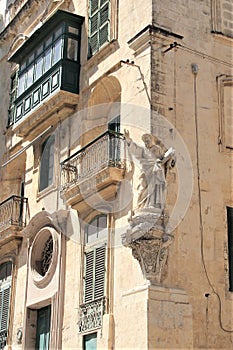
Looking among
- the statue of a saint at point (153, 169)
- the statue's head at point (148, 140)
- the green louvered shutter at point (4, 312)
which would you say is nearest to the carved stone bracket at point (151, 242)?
the statue of a saint at point (153, 169)

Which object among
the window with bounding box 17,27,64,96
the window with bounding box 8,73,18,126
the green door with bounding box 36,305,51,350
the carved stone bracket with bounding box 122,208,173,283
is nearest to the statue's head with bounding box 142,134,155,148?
the carved stone bracket with bounding box 122,208,173,283

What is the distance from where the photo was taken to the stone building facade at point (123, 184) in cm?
1434

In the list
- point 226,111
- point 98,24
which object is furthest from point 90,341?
point 98,24

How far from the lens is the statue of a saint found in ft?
47.4

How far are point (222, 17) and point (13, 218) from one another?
7977mm

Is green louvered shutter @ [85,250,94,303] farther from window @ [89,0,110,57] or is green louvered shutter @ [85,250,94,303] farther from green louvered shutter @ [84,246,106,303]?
window @ [89,0,110,57]

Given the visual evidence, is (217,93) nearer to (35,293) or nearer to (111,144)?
(111,144)

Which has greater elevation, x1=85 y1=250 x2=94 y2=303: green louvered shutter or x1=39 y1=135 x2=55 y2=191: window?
x1=39 y1=135 x2=55 y2=191: window

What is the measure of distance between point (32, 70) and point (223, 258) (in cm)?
845

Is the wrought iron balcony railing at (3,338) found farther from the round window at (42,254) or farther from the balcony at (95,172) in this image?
the balcony at (95,172)

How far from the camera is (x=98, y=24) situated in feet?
60.2

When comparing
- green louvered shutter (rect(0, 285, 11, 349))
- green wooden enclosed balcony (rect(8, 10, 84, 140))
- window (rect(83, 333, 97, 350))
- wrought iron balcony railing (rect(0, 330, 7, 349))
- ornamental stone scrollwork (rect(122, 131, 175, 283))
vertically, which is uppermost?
green wooden enclosed balcony (rect(8, 10, 84, 140))

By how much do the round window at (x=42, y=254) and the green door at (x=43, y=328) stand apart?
75cm

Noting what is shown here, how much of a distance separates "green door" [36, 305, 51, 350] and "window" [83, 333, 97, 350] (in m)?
2.05
